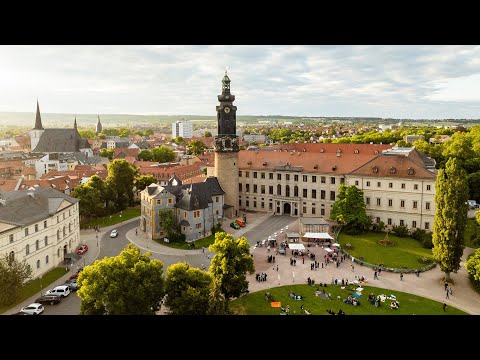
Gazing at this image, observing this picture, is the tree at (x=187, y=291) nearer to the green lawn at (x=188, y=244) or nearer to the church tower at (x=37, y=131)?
the green lawn at (x=188, y=244)

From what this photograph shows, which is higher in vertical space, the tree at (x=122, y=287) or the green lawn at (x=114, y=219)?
the tree at (x=122, y=287)

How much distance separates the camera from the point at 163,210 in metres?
40.6

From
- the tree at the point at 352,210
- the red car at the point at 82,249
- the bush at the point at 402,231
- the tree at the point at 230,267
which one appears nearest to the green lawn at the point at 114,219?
the red car at the point at 82,249

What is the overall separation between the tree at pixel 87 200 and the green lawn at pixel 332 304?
24.4 m

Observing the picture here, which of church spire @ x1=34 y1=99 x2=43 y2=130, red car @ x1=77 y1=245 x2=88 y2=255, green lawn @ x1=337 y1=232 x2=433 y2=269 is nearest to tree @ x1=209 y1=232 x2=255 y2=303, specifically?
green lawn @ x1=337 y1=232 x2=433 y2=269

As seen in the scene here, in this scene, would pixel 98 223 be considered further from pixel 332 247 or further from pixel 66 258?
pixel 332 247

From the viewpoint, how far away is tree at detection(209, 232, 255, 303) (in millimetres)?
24719

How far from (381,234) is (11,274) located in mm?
33206

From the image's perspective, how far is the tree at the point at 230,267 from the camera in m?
24.7

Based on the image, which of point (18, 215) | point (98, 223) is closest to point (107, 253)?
point (18, 215)

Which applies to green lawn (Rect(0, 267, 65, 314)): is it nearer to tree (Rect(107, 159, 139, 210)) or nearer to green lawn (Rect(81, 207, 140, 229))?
green lawn (Rect(81, 207, 140, 229))

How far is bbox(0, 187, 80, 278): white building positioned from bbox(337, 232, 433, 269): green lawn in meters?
24.4

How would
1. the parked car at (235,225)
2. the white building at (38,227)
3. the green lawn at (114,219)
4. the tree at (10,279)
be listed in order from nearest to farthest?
the tree at (10,279) < the white building at (38,227) < the parked car at (235,225) < the green lawn at (114,219)

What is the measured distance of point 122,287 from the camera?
20.8 meters
